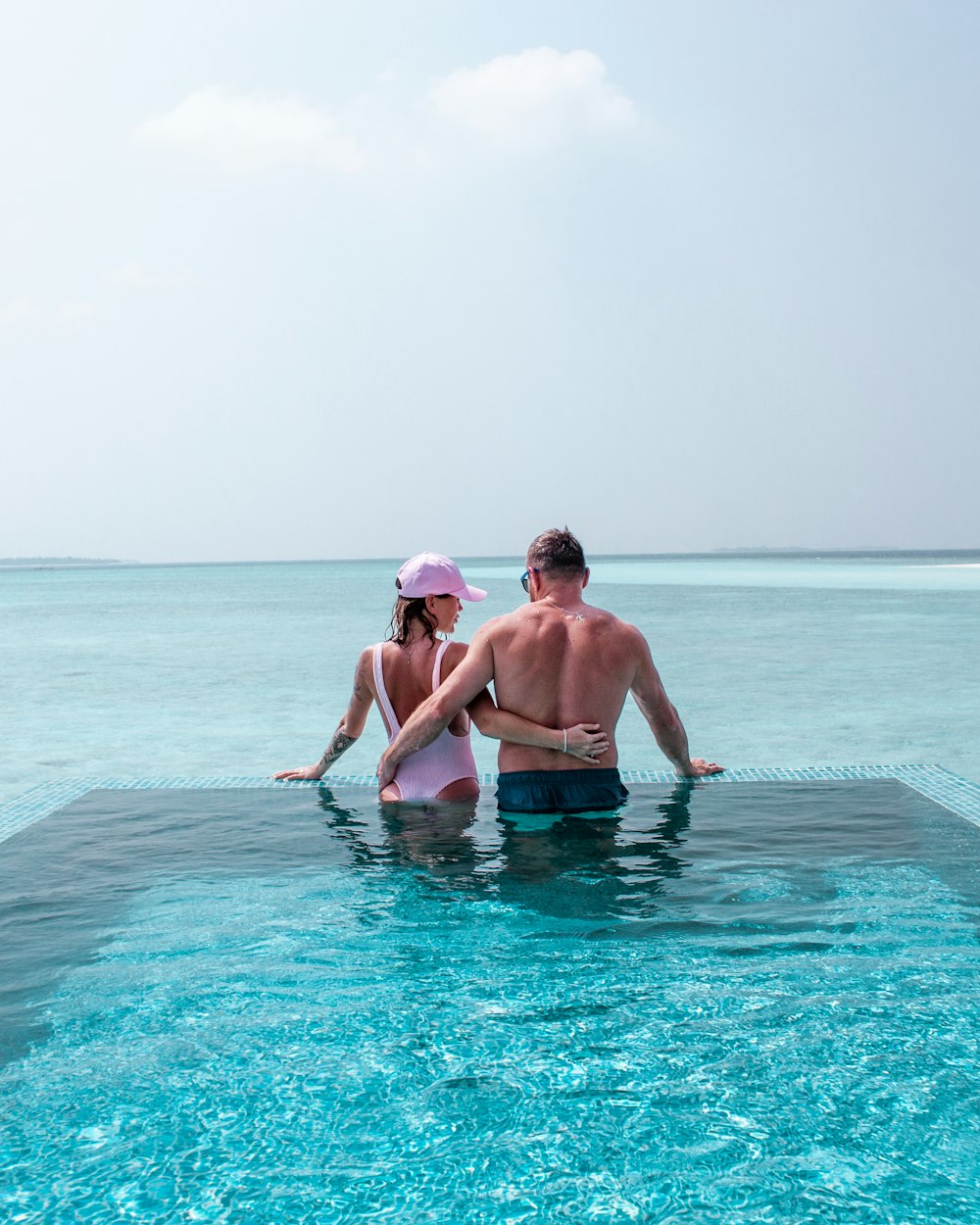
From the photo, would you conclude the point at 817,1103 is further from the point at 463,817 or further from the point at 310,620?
the point at 310,620

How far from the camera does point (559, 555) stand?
402 cm

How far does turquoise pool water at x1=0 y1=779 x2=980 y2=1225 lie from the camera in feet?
6.79

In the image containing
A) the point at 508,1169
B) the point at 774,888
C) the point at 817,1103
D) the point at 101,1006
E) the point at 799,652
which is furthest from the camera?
the point at 799,652

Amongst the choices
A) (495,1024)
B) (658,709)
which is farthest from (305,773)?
(495,1024)

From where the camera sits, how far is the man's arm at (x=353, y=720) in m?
4.30

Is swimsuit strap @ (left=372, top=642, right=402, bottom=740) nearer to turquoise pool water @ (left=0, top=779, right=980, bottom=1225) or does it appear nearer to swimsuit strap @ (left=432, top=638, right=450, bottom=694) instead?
swimsuit strap @ (left=432, top=638, right=450, bottom=694)

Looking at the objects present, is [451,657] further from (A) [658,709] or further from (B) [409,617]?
(A) [658,709]

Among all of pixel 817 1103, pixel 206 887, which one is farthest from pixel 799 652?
pixel 817 1103

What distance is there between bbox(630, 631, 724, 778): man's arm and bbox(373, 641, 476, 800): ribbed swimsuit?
0.72m

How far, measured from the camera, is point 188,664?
529 inches

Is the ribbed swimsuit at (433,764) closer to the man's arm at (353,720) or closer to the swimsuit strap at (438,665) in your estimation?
the man's arm at (353,720)

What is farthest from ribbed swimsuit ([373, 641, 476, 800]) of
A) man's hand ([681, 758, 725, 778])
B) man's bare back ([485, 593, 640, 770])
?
man's hand ([681, 758, 725, 778])

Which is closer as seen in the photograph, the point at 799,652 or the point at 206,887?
the point at 206,887

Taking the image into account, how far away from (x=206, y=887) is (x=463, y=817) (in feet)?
3.57
